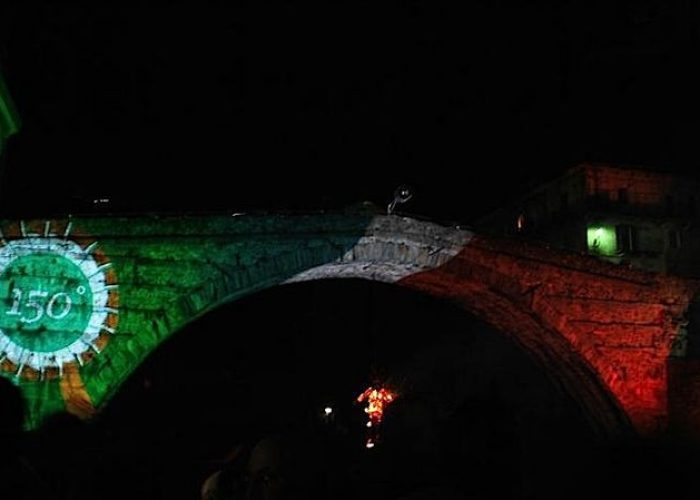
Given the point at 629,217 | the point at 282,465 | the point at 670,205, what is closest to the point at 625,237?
the point at 629,217

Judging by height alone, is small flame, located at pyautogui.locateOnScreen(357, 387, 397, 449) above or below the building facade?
below

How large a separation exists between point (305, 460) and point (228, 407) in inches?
429

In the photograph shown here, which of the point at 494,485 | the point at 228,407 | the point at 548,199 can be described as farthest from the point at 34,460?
the point at 548,199

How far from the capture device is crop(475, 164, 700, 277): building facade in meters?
34.9

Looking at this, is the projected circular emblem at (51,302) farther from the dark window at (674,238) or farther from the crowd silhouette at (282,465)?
the dark window at (674,238)

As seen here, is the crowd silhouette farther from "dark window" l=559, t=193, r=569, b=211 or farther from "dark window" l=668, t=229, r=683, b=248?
"dark window" l=668, t=229, r=683, b=248

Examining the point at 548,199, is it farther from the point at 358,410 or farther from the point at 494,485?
the point at 494,485

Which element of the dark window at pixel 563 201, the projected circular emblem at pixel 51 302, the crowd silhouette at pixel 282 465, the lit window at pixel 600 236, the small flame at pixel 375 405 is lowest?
the crowd silhouette at pixel 282 465

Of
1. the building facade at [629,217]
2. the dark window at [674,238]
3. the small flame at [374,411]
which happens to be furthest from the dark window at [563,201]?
the small flame at [374,411]

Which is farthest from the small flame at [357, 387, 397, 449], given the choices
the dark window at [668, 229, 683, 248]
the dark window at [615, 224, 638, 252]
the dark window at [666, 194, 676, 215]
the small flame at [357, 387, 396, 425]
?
the dark window at [666, 194, 676, 215]

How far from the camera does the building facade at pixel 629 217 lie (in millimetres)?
34875

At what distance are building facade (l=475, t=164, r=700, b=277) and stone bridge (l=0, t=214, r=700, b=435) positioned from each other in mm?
20770

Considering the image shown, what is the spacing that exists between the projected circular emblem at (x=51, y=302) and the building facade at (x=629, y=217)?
27.9 meters

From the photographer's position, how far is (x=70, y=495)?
13.0ft
